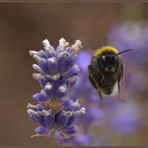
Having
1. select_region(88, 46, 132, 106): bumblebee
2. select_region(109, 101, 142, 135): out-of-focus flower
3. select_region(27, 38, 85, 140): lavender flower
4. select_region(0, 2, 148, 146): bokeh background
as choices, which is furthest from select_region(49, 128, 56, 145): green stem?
select_region(0, 2, 148, 146): bokeh background

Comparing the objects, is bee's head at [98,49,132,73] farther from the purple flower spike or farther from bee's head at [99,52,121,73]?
the purple flower spike

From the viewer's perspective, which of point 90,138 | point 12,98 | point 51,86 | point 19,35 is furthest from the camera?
point 19,35

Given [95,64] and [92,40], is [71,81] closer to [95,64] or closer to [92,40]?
[95,64]

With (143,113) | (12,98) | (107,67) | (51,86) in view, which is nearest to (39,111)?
(51,86)

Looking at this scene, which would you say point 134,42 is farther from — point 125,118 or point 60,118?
point 60,118

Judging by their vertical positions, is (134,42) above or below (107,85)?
above

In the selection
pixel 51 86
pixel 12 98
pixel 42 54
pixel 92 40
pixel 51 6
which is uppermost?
pixel 51 6

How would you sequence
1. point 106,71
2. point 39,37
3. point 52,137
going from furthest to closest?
point 39,37 → point 106,71 → point 52,137

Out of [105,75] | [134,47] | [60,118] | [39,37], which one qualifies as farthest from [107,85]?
[39,37]
